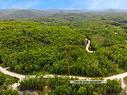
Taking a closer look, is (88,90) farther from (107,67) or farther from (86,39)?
(86,39)

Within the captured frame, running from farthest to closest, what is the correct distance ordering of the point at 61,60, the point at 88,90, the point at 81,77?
the point at 61,60, the point at 81,77, the point at 88,90

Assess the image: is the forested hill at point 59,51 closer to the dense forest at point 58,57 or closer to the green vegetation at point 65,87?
the dense forest at point 58,57

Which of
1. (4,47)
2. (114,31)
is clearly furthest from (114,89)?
(114,31)

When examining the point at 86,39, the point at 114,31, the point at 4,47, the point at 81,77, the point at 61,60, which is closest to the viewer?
the point at 81,77

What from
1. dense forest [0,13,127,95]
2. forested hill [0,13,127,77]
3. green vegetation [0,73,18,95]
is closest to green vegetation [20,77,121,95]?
dense forest [0,13,127,95]

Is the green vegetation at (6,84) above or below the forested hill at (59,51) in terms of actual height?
below

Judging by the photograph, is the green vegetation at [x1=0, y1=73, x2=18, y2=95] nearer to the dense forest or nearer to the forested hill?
the dense forest

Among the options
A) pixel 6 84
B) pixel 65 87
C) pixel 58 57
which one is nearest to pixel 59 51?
pixel 58 57

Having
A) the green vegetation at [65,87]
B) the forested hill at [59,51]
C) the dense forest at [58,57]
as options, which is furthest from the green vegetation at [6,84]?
the forested hill at [59,51]
